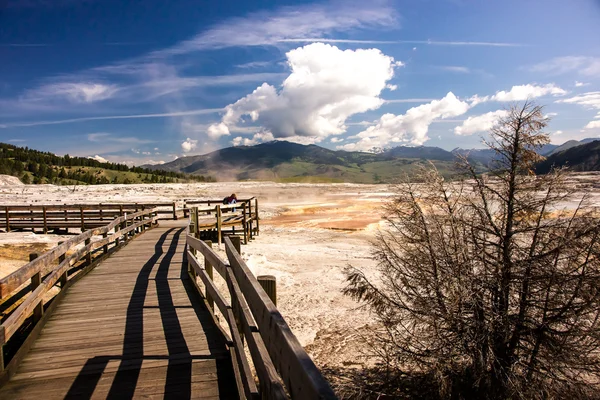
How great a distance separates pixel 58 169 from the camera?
316 ft

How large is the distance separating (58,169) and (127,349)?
4350 inches

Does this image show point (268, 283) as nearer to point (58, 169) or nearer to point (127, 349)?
point (127, 349)

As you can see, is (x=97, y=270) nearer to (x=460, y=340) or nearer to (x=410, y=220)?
(x=410, y=220)

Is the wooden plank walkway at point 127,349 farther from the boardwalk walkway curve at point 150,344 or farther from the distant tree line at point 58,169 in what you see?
the distant tree line at point 58,169

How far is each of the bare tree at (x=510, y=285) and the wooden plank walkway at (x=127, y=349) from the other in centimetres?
309

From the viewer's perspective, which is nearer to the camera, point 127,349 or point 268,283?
point 127,349

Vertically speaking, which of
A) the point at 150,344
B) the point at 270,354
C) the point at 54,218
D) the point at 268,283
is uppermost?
the point at 270,354

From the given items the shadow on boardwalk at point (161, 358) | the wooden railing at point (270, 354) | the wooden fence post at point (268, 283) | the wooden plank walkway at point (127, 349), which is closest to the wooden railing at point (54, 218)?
the wooden plank walkway at point (127, 349)

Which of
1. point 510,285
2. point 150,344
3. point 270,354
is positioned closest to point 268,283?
point 150,344

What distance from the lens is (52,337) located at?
4.84m

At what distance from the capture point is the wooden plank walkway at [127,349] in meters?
3.54

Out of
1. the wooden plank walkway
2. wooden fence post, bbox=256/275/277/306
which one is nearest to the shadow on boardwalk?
the wooden plank walkway

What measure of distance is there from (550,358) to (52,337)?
6649 mm

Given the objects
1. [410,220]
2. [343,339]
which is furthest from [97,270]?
[410,220]
